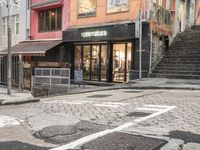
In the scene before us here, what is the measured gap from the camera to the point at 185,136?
20.6ft

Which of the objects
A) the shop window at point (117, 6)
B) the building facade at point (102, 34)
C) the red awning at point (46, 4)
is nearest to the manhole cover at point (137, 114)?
the building facade at point (102, 34)

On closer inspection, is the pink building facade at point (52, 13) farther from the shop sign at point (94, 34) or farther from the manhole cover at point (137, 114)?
the manhole cover at point (137, 114)

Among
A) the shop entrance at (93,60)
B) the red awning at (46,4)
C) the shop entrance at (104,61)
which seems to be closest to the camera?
the shop entrance at (104,61)

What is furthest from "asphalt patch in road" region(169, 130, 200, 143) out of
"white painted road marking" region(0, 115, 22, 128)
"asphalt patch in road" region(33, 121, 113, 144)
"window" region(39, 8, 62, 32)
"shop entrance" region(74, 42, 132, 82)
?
"window" region(39, 8, 62, 32)

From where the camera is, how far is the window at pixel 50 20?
84.8 ft

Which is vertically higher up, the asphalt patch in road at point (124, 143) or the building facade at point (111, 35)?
the building facade at point (111, 35)

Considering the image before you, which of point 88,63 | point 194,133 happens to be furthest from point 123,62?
point 194,133

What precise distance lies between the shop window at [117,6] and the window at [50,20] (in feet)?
17.1

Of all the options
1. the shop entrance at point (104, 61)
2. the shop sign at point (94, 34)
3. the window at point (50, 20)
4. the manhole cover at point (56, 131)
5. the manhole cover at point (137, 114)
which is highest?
the window at point (50, 20)

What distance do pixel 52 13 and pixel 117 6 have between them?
6972mm

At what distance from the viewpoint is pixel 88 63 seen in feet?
76.8

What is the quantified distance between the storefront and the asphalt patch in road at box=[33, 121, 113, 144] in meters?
13.5

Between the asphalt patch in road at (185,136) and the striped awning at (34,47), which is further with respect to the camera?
the striped awning at (34,47)

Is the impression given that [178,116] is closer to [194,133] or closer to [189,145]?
[194,133]
